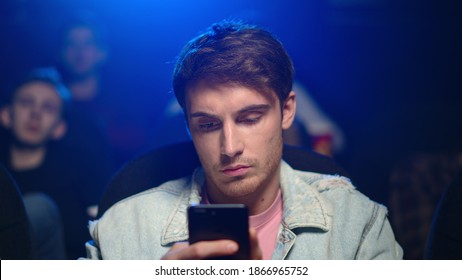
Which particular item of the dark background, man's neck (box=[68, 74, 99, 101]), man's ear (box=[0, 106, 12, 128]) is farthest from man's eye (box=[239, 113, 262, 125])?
man's neck (box=[68, 74, 99, 101])

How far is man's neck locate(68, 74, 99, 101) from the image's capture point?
275 cm

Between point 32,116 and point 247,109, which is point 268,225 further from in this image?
point 32,116

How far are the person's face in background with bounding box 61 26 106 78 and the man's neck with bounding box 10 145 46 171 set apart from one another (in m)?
0.57

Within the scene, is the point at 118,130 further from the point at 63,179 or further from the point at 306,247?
the point at 306,247

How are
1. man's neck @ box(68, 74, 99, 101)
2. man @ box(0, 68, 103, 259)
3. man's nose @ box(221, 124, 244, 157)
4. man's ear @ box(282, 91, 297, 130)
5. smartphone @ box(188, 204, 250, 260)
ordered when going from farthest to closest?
man's neck @ box(68, 74, 99, 101) < man @ box(0, 68, 103, 259) < man's ear @ box(282, 91, 297, 130) < man's nose @ box(221, 124, 244, 157) < smartphone @ box(188, 204, 250, 260)

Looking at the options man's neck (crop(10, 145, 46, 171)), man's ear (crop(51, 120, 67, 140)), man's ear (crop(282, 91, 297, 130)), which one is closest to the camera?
man's ear (crop(282, 91, 297, 130))

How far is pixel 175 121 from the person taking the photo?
198cm

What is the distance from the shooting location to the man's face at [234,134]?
1.37m

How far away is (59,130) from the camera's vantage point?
8.19 feet

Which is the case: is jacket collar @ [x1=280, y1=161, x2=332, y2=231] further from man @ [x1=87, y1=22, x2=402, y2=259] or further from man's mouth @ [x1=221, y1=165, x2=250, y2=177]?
man's mouth @ [x1=221, y1=165, x2=250, y2=177]
